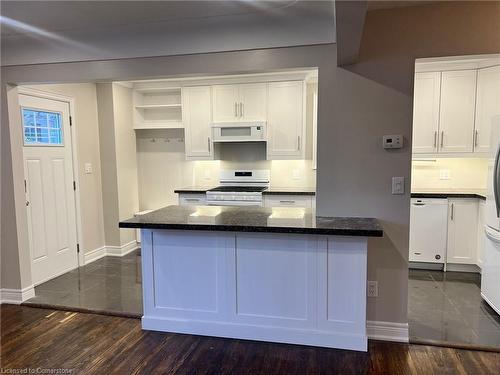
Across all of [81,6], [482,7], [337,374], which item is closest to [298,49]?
[482,7]

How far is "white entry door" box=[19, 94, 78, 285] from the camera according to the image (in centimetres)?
371

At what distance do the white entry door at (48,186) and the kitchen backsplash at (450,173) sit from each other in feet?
14.0

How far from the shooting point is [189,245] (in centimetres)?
266

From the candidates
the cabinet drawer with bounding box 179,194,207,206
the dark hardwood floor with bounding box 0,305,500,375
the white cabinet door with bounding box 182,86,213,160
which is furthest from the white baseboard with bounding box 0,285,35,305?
the white cabinet door with bounding box 182,86,213,160

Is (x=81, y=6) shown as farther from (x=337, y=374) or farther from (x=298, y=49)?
(x=337, y=374)

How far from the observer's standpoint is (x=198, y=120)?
4.58 metres

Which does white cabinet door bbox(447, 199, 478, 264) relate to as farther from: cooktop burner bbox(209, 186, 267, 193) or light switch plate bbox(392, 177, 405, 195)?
cooktop burner bbox(209, 186, 267, 193)

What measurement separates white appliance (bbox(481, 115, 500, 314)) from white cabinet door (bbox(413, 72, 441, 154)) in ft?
3.51

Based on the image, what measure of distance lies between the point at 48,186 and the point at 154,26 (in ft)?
7.63

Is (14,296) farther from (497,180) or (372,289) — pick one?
(497,180)

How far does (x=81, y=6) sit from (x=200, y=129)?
2.35 metres

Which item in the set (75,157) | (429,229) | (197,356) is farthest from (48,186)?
(429,229)

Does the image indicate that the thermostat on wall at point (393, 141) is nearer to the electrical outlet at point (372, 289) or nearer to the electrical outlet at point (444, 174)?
the electrical outlet at point (372, 289)

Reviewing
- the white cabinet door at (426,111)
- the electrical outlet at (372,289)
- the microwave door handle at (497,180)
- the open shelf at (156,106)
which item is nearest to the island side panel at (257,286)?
the electrical outlet at (372,289)
